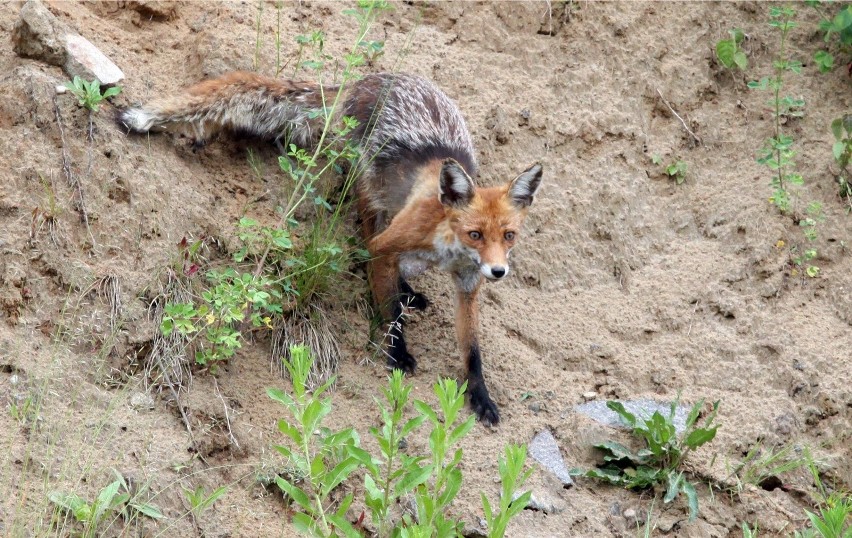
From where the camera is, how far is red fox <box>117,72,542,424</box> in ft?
18.8

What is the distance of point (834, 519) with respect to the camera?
4668mm

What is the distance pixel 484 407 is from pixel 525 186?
1.36 m

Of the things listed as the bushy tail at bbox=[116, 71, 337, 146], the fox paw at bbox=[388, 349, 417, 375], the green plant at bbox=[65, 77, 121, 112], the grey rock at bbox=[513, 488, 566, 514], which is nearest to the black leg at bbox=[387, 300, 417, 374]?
the fox paw at bbox=[388, 349, 417, 375]

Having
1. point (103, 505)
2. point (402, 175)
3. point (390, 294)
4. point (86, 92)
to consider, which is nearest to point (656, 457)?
point (390, 294)

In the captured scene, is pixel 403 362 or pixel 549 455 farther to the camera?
pixel 403 362

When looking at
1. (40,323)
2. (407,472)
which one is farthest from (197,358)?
(407,472)

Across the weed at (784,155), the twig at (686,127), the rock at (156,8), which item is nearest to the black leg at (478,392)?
the weed at (784,155)

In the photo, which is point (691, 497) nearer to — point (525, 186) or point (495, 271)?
point (495, 271)

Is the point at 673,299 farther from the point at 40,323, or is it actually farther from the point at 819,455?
the point at 40,323

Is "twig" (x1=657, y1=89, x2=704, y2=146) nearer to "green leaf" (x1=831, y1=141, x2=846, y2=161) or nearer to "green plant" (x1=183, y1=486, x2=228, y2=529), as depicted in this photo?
"green leaf" (x1=831, y1=141, x2=846, y2=161)

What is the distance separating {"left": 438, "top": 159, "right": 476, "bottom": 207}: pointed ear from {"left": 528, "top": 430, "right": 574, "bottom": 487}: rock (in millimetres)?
1461

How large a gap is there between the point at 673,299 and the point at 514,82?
6.86 ft

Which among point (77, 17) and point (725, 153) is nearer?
point (77, 17)

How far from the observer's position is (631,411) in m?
5.88
